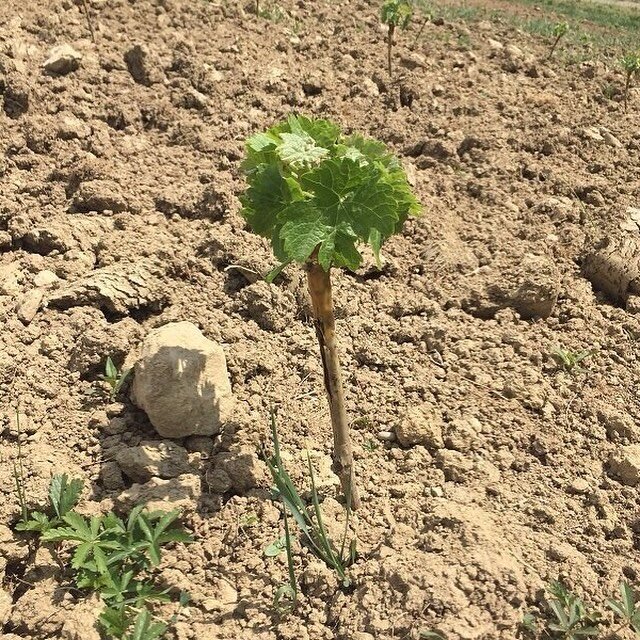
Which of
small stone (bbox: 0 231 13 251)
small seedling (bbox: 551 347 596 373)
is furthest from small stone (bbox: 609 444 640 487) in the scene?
small stone (bbox: 0 231 13 251)

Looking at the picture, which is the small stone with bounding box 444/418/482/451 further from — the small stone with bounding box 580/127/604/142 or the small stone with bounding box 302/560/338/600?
the small stone with bounding box 580/127/604/142

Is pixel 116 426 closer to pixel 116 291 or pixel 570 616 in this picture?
pixel 116 291

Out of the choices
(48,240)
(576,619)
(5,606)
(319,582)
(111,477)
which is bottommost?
(5,606)

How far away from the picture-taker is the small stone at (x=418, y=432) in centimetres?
259

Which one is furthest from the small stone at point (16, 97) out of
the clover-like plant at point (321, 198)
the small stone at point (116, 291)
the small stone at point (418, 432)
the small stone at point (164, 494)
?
the small stone at point (418, 432)

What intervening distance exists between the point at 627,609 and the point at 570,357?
4.01ft

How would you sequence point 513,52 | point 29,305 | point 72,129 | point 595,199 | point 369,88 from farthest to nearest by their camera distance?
point 513,52, point 369,88, point 595,199, point 72,129, point 29,305

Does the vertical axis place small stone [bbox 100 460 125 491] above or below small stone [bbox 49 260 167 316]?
below

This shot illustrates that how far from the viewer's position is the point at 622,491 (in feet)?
8.18

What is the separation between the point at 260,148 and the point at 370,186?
396 mm

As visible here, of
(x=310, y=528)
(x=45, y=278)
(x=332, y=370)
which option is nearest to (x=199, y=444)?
(x=310, y=528)

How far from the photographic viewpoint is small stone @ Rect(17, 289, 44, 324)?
109 inches

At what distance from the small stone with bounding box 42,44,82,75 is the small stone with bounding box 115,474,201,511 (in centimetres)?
280

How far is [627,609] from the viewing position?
1985mm
